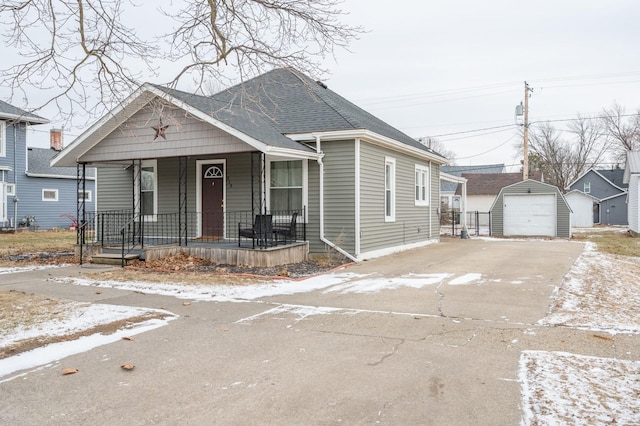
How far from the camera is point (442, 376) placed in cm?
423

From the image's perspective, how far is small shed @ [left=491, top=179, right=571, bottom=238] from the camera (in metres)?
22.4

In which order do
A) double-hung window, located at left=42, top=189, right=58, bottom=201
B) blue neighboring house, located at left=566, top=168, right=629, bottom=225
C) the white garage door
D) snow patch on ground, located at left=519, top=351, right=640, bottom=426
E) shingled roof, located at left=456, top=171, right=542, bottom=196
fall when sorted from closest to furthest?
snow patch on ground, located at left=519, top=351, right=640, bottom=426 → the white garage door → double-hung window, located at left=42, top=189, right=58, bottom=201 → blue neighboring house, located at left=566, top=168, right=629, bottom=225 → shingled roof, located at left=456, top=171, right=542, bottom=196

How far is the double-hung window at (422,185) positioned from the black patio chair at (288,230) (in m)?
6.14

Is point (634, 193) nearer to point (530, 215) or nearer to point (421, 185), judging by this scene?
point (530, 215)

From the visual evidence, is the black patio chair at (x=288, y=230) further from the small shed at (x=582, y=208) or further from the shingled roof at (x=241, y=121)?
the small shed at (x=582, y=208)

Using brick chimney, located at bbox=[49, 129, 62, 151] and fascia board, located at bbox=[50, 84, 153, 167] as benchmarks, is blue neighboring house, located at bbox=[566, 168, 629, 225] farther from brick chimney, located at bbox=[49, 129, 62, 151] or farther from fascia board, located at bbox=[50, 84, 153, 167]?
brick chimney, located at bbox=[49, 129, 62, 151]

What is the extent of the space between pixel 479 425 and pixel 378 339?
85.6 inches

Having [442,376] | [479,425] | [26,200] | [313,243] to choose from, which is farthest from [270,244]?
[26,200]

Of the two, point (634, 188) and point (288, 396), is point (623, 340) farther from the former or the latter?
point (634, 188)

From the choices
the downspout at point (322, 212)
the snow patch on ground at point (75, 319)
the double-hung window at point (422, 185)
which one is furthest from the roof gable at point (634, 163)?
the snow patch on ground at point (75, 319)

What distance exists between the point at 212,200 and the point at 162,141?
2.46 metres

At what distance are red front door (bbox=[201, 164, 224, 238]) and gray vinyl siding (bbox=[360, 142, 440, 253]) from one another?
4097 millimetres

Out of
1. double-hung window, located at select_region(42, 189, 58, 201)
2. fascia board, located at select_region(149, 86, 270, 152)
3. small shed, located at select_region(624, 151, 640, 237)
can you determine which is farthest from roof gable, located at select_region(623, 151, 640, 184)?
double-hung window, located at select_region(42, 189, 58, 201)

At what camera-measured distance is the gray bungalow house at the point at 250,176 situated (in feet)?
37.8
